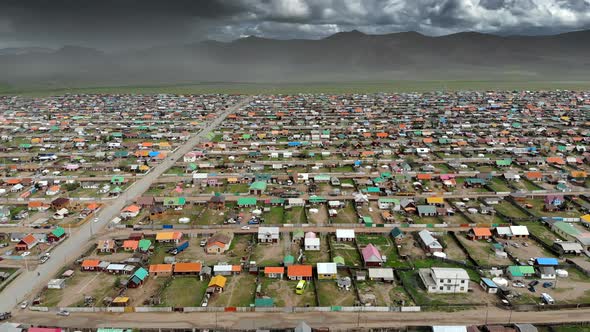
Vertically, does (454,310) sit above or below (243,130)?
below

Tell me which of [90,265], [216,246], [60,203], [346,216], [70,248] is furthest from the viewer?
[60,203]

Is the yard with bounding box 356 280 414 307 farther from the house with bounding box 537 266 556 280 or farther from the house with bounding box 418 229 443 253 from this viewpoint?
the house with bounding box 537 266 556 280

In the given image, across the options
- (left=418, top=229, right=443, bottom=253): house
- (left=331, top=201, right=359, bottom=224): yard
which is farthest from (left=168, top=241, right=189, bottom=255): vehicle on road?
(left=418, top=229, right=443, bottom=253): house

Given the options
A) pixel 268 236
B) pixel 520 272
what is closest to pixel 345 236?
pixel 268 236

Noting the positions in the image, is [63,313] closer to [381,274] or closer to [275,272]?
[275,272]

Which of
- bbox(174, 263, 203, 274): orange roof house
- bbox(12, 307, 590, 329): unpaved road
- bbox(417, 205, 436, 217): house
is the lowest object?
bbox(12, 307, 590, 329): unpaved road

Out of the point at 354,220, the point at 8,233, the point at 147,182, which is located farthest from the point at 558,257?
the point at 8,233

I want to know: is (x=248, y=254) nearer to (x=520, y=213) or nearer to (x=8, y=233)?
(x=8, y=233)
